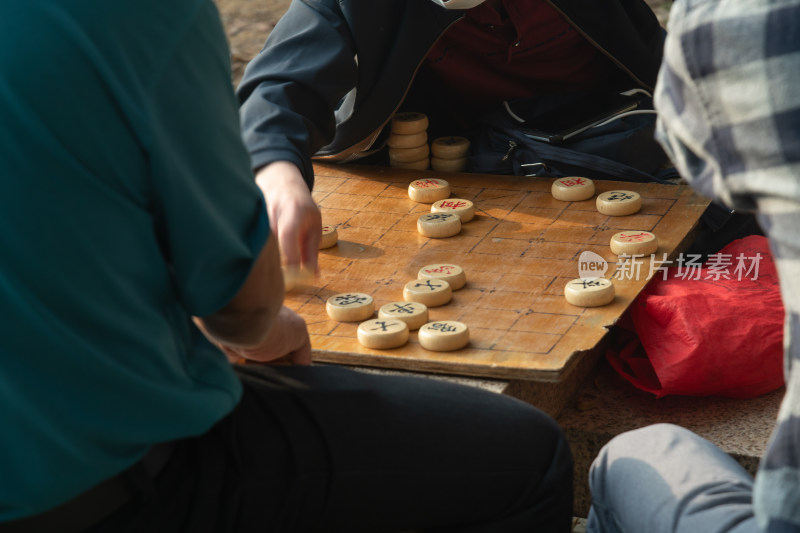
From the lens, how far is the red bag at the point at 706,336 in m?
2.11

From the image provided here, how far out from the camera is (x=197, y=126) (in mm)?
1081

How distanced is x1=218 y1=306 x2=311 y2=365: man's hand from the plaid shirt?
2.60ft

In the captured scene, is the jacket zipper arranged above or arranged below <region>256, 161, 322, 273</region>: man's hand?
above

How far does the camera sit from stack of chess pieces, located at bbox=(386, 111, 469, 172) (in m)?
3.01

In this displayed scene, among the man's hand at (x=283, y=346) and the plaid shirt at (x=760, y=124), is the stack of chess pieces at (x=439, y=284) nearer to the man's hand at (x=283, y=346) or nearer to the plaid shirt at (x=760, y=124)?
the man's hand at (x=283, y=346)

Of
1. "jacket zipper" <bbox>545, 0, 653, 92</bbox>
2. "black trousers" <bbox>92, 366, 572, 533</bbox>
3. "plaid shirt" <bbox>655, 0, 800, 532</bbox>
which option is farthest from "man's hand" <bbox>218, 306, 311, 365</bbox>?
"jacket zipper" <bbox>545, 0, 653, 92</bbox>

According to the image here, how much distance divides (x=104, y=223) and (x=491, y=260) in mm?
1478

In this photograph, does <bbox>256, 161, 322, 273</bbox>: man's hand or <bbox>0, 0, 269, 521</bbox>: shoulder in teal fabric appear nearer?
<bbox>0, 0, 269, 521</bbox>: shoulder in teal fabric

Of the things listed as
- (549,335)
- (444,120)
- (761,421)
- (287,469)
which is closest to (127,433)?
(287,469)

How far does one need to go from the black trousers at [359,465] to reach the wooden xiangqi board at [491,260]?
458 millimetres

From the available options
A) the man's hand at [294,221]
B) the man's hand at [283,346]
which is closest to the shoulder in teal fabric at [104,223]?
the man's hand at [283,346]

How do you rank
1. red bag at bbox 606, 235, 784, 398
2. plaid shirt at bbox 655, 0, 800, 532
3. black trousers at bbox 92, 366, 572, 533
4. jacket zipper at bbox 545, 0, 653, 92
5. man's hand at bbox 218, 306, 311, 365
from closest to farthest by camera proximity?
plaid shirt at bbox 655, 0, 800, 532 < black trousers at bbox 92, 366, 572, 533 < man's hand at bbox 218, 306, 311, 365 < red bag at bbox 606, 235, 784, 398 < jacket zipper at bbox 545, 0, 653, 92
